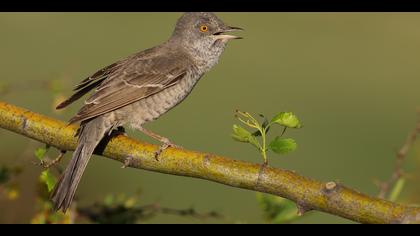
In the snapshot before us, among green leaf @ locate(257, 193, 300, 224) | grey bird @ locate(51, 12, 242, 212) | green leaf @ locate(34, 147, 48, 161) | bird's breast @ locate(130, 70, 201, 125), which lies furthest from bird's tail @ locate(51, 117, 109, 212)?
green leaf @ locate(257, 193, 300, 224)

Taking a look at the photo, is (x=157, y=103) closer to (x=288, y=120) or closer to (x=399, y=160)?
(x=399, y=160)

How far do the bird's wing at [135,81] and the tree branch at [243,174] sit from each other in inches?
35.4

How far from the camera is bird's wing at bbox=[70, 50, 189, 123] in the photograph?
4.03 meters

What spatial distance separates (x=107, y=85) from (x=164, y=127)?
13.4ft

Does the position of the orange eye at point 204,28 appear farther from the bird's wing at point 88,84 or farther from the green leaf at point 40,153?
the green leaf at point 40,153

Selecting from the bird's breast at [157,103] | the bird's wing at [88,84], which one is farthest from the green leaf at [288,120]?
the bird's breast at [157,103]

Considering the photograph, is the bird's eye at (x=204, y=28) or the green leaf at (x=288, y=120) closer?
the green leaf at (x=288, y=120)

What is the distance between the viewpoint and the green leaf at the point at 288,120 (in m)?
2.20

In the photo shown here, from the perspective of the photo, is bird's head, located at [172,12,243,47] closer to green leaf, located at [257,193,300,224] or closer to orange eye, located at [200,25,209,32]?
orange eye, located at [200,25,209,32]

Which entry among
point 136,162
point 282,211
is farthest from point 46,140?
point 282,211

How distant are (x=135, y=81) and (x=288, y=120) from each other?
7.67 ft

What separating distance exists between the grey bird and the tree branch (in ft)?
1.44

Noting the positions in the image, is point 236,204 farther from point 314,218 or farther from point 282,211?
point 282,211

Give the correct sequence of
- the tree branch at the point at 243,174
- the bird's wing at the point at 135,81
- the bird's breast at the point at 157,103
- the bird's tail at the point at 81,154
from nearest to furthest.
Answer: the tree branch at the point at 243,174 < the bird's tail at the point at 81,154 < the bird's wing at the point at 135,81 < the bird's breast at the point at 157,103
